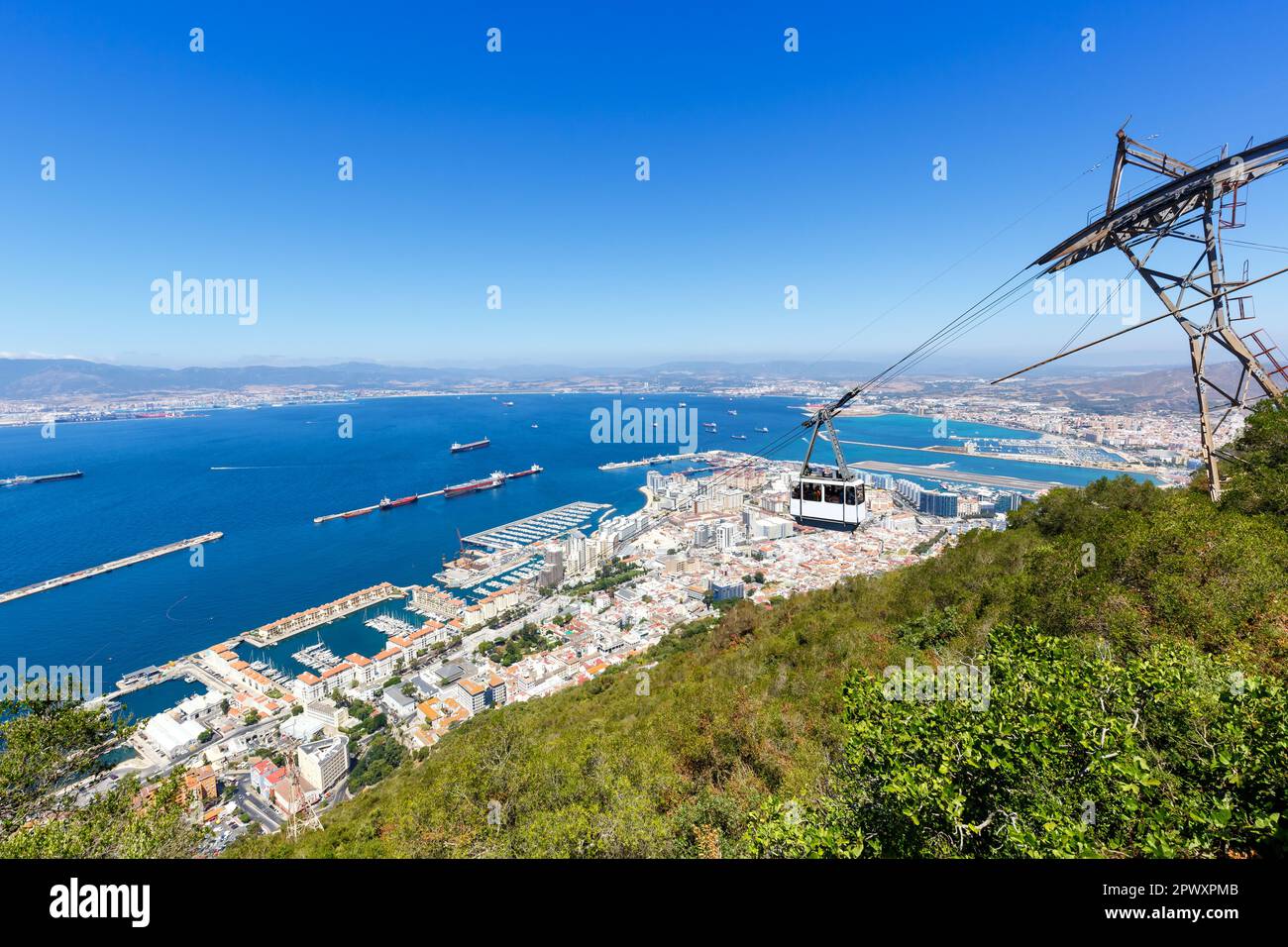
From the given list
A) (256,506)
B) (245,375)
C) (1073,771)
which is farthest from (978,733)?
(245,375)

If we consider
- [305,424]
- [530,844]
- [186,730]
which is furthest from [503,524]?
[305,424]

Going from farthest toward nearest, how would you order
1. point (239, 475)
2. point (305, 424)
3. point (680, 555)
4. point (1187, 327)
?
point (305, 424) → point (239, 475) → point (680, 555) → point (1187, 327)

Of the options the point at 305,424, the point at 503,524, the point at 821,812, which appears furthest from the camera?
the point at 305,424

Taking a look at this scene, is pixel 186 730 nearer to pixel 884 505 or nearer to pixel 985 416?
pixel 884 505

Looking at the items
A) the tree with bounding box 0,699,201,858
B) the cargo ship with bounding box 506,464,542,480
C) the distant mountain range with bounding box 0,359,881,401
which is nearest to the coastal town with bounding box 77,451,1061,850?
the tree with bounding box 0,699,201,858

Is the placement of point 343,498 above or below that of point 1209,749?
below

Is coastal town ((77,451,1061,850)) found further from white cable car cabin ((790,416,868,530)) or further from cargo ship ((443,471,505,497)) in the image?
cargo ship ((443,471,505,497))

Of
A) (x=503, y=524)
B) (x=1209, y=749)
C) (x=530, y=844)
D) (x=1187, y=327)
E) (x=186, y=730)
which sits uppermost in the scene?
(x=1187, y=327)
